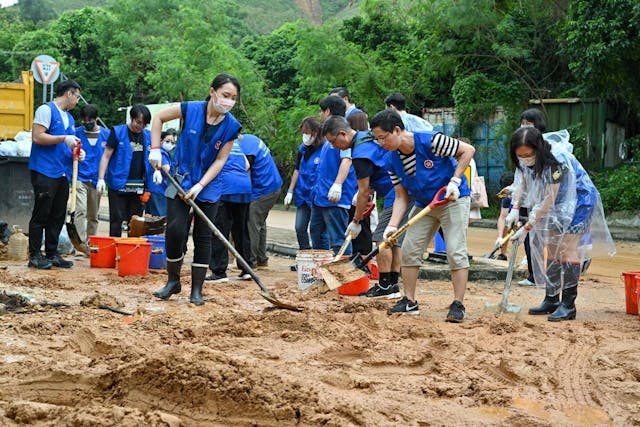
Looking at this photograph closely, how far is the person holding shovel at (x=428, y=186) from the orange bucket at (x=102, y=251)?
12.9 feet

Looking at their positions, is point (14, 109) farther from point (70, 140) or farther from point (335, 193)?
point (335, 193)

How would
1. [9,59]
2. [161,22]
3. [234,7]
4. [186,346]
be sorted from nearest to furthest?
[186,346]
[161,22]
[9,59]
[234,7]

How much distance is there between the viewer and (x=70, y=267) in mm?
9664

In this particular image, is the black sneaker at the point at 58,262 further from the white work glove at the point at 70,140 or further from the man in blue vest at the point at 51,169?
the white work glove at the point at 70,140

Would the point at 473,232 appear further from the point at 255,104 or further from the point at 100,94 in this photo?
the point at 100,94

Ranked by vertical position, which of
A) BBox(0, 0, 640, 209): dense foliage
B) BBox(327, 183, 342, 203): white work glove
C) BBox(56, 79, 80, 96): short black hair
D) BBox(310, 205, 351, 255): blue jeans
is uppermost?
BBox(0, 0, 640, 209): dense foliage

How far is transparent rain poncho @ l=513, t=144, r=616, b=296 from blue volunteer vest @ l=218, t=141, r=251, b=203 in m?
3.27

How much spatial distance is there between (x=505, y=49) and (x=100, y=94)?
23766mm

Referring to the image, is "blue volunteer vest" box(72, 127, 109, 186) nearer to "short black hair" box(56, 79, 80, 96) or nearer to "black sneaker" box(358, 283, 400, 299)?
"short black hair" box(56, 79, 80, 96)

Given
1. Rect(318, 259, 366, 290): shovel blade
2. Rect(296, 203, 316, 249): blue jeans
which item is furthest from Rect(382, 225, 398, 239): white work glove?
Rect(296, 203, 316, 249): blue jeans

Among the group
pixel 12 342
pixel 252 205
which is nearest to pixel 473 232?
pixel 252 205

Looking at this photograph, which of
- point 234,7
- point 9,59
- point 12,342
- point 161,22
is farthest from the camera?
point 234,7

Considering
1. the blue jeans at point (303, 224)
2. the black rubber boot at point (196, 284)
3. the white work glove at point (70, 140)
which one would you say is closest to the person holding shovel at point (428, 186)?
the black rubber boot at point (196, 284)

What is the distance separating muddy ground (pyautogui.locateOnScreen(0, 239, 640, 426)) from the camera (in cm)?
394
